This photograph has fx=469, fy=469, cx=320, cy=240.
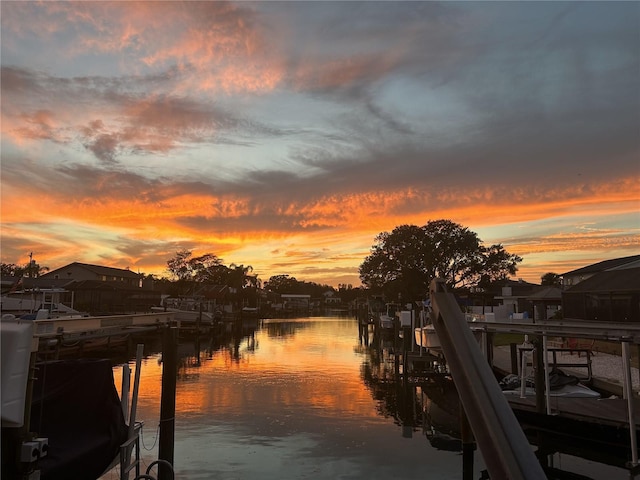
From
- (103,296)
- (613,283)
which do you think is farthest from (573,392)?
(103,296)

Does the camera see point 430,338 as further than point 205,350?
No

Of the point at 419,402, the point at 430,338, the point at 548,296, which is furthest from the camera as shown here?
the point at 548,296

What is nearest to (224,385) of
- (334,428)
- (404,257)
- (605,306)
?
(334,428)

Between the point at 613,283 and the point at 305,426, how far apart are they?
117 feet

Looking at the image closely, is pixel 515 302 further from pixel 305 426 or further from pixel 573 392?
pixel 305 426

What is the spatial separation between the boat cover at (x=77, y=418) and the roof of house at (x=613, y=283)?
39.5 meters

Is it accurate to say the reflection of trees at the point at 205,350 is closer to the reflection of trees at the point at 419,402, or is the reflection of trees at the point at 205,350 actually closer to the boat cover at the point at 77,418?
the reflection of trees at the point at 419,402

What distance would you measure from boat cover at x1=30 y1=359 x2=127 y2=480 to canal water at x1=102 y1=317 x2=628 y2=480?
15.4ft

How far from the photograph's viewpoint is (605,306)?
3959cm

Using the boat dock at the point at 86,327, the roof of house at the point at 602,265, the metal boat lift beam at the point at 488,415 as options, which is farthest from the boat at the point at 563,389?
the roof of house at the point at 602,265

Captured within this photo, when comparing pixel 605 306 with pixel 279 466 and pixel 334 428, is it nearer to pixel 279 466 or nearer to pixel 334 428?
pixel 334 428

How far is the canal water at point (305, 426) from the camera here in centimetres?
1317

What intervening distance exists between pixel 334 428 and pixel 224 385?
1076cm

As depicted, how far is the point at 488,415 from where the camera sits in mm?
3074
